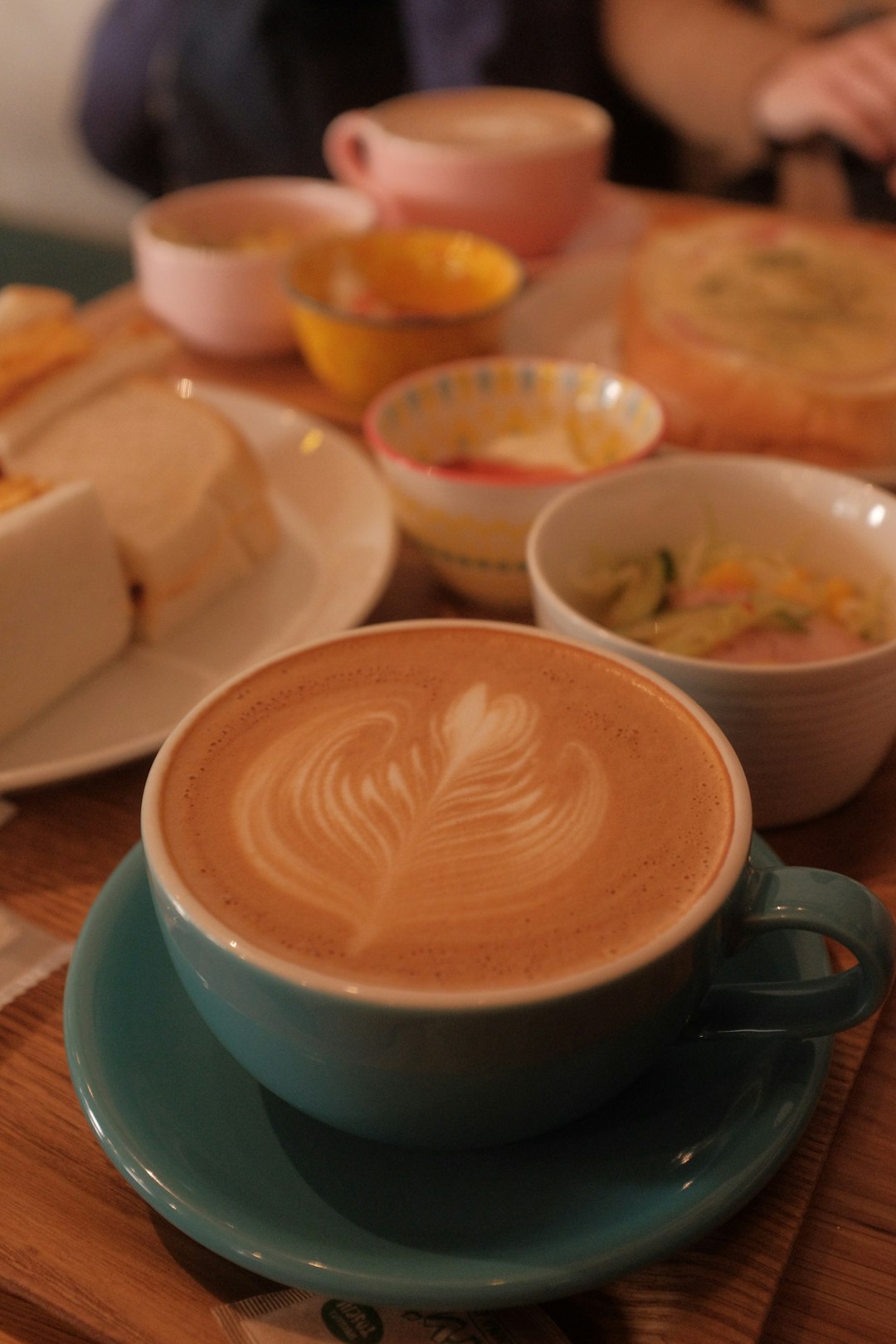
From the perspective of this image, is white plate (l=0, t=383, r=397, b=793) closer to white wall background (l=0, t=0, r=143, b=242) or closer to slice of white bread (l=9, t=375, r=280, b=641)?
slice of white bread (l=9, t=375, r=280, b=641)

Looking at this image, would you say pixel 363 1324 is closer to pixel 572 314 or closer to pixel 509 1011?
pixel 509 1011

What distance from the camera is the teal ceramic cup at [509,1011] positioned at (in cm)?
47

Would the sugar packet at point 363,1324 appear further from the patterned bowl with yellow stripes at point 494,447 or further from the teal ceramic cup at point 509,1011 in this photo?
the patterned bowl with yellow stripes at point 494,447

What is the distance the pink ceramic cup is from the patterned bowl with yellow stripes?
454mm

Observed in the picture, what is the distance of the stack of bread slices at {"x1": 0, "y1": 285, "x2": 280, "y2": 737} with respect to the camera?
0.86 metres

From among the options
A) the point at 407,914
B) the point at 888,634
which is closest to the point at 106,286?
the point at 888,634

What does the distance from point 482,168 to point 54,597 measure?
912 millimetres

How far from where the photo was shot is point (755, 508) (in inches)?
36.4

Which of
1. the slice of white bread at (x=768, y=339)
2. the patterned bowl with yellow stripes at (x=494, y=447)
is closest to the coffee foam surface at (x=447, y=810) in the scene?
the patterned bowl with yellow stripes at (x=494, y=447)

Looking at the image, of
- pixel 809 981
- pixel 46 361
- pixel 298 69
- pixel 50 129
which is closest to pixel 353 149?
pixel 46 361

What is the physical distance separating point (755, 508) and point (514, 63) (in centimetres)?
181

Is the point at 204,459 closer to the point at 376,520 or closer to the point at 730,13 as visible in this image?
the point at 376,520

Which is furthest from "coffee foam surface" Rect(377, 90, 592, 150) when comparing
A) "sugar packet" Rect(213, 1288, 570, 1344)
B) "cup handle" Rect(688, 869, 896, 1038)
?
"sugar packet" Rect(213, 1288, 570, 1344)

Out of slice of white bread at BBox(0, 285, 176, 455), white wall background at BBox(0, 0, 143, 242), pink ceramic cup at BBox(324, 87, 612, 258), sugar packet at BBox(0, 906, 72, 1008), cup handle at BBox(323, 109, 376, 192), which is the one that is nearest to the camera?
sugar packet at BBox(0, 906, 72, 1008)
